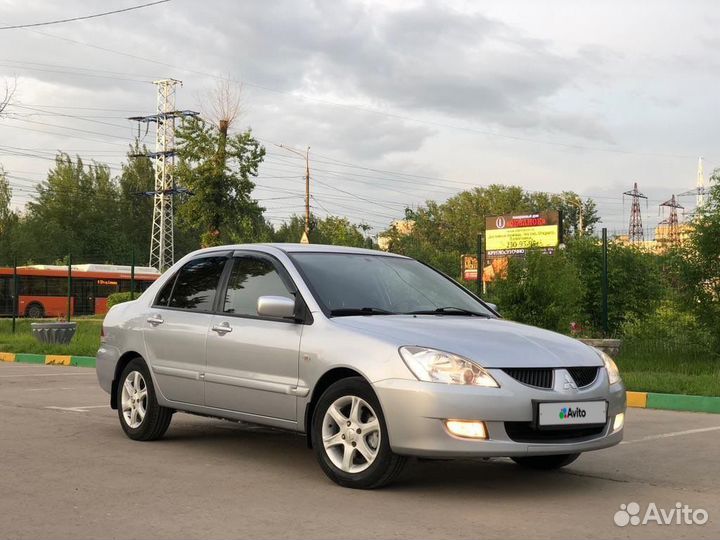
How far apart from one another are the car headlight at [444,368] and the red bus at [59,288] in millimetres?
39379

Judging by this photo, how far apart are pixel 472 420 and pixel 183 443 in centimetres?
314

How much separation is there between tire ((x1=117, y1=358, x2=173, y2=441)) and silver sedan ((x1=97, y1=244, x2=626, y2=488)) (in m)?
0.01

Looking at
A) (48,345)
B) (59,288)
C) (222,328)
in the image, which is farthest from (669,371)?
(59,288)

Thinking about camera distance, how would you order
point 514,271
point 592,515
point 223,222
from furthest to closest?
point 223,222 < point 514,271 < point 592,515

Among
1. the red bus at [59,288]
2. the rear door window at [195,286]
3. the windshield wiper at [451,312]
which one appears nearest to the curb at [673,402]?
the windshield wiper at [451,312]

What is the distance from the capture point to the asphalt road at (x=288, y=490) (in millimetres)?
4883

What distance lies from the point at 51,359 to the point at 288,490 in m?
14.2

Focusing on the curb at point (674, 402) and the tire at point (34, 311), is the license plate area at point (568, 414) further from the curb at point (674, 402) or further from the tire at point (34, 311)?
the tire at point (34, 311)

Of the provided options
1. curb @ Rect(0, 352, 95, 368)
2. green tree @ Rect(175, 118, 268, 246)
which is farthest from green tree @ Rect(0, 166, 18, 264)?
curb @ Rect(0, 352, 95, 368)

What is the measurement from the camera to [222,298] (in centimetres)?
729

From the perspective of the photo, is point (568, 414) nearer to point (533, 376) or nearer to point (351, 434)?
point (533, 376)

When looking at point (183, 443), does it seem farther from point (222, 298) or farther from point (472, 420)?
point (472, 420)

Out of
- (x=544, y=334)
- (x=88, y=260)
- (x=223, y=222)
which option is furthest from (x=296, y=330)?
(x=88, y=260)

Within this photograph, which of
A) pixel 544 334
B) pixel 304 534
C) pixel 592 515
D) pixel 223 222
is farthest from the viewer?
pixel 223 222
